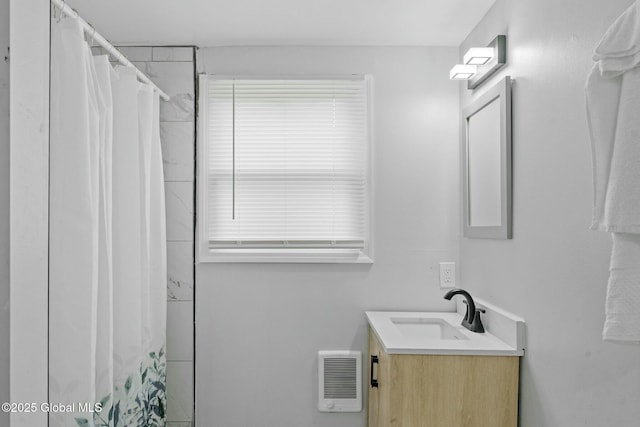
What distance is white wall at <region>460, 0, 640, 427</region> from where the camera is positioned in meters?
1.19

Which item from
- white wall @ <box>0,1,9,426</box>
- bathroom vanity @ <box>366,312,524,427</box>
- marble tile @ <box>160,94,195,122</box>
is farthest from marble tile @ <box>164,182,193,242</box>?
white wall @ <box>0,1,9,426</box>

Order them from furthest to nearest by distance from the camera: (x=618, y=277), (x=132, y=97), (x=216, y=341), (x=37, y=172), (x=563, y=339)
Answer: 1. (x=216, y=341)
2. (x=132, y=97)
3. (x=563, y=339)
4. (x=618, y=277)
5. (x=37, y=172)

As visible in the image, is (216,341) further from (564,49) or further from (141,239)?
(564,49)

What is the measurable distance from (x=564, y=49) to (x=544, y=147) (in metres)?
0.32

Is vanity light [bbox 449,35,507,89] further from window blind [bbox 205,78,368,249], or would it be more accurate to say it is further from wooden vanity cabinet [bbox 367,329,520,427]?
wooden vanity cabinet [bbox 367,329,520,427]

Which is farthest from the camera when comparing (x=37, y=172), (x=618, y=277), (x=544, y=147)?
(x=544, y=147)

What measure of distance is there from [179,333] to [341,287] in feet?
3.05

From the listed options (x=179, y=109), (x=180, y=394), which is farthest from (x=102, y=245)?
(x=180, y=394)

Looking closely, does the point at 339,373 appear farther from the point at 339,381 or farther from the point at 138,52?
the point at 138,52

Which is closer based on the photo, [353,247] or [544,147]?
[544,147]

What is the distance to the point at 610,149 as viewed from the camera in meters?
0.97

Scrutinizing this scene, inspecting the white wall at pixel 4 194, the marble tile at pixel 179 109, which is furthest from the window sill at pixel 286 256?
the white wall at pixel 4 194

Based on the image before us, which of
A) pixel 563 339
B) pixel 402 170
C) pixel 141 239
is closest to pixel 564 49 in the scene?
pixel 563 339

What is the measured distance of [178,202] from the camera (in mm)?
2430
